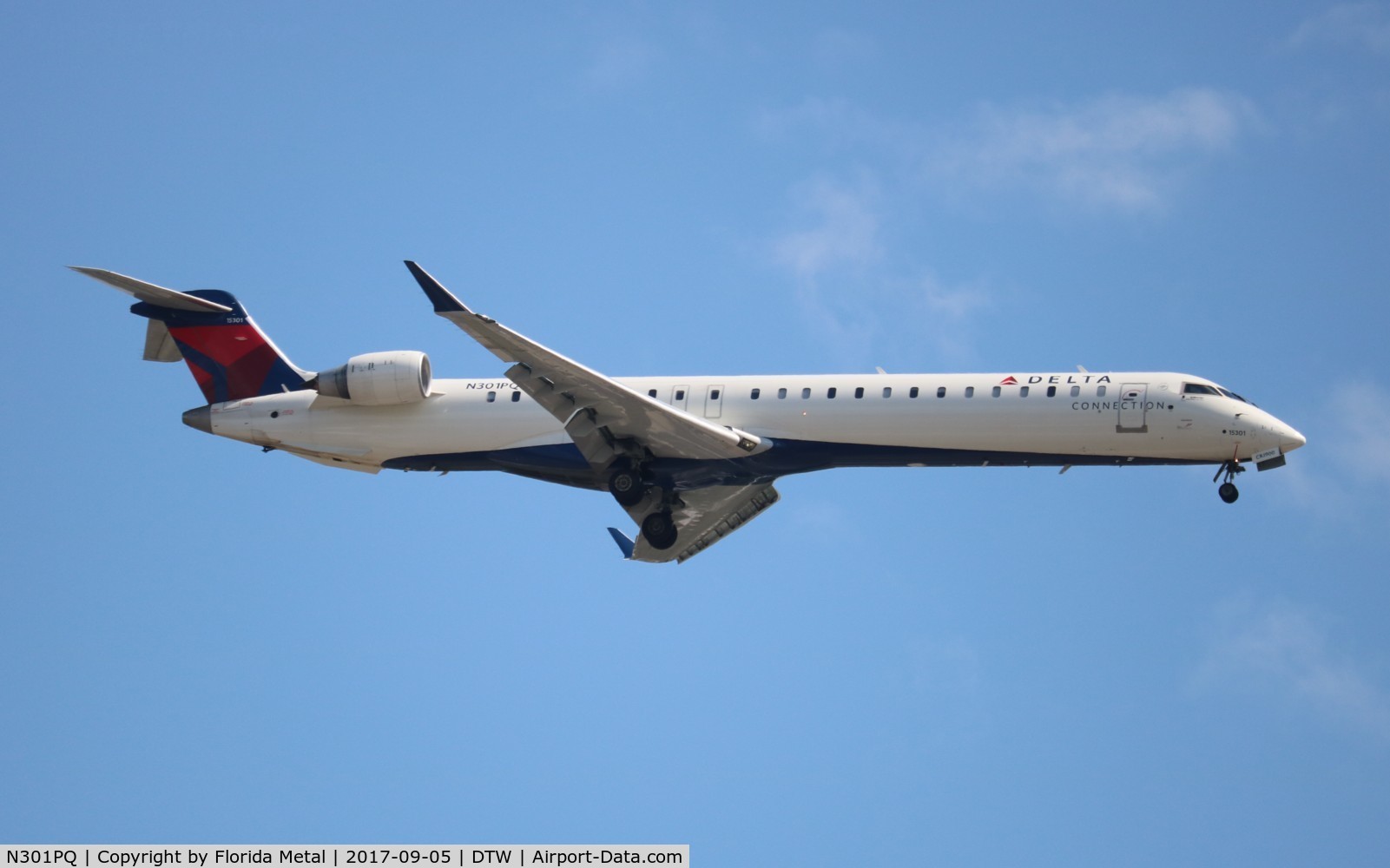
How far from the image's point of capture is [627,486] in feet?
98.7

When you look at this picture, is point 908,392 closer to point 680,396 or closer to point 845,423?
point 845,423

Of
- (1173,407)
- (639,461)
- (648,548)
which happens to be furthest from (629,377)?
(1173,407)

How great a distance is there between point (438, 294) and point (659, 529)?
24.1 feet

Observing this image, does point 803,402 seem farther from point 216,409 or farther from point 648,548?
point 216,409

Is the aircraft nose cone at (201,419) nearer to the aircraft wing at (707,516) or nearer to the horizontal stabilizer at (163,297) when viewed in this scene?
the horizontal stabilizer at (163,297)

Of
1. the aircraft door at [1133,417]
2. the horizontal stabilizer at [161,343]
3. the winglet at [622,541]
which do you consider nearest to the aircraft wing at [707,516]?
the winglet at [622,541]

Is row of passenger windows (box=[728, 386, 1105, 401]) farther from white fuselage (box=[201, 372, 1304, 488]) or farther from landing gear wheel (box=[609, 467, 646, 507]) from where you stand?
landing gear wheel (box=[609, 467, 646, 507])

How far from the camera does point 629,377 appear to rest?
102ft

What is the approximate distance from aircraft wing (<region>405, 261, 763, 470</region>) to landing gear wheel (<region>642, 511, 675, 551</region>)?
6.61 ft

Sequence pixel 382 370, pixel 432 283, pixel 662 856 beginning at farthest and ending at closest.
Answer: pixel 382 370 → pixel 432 283 → pixel 662 856

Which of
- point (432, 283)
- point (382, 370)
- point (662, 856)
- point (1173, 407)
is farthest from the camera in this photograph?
point (382, 370)

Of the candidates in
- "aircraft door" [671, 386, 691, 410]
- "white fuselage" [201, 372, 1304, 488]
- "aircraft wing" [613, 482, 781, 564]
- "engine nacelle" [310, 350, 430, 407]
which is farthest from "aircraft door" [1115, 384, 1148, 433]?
"engine nacelle" [310, 350, 430, 407]

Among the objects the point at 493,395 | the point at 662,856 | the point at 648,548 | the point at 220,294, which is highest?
the point at 220,294

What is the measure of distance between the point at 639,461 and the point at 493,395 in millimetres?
2868
